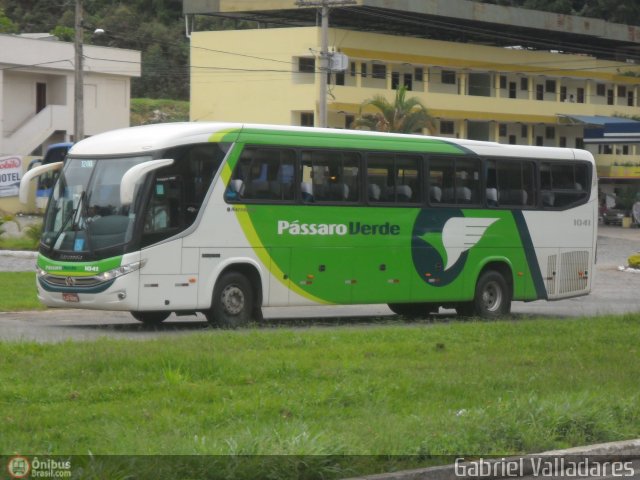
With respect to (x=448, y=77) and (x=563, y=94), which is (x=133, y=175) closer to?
(x=448, y=77)

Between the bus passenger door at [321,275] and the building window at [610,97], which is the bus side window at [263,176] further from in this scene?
the building window at [610,97]

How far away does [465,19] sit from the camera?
227ft

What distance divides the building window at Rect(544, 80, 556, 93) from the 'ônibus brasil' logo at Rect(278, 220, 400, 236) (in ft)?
191

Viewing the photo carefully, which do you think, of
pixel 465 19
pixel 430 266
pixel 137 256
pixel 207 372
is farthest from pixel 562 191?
pixel 465 19

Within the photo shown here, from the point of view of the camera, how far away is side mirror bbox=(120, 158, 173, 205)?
18.3 meters

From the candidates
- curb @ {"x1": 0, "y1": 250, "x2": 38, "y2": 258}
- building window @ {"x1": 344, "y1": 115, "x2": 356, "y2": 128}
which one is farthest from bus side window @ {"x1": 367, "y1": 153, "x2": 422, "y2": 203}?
building window @ {"x1": 344, "y1": 115, "x2": 356, "y2": 128}

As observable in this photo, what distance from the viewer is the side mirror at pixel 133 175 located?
18.3 m

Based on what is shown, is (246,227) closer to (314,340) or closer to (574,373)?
(314,340)

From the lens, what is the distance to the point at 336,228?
69.8ft

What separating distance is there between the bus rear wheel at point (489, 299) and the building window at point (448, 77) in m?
48.6

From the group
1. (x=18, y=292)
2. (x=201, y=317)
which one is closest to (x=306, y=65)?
(x=18, y=292)

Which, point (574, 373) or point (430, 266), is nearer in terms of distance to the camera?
point (574, 373)

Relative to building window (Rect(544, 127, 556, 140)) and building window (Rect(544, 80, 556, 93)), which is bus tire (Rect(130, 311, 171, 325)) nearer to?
building window (Rect(544, 80, 556, 93))

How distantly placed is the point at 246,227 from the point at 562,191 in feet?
26.2
